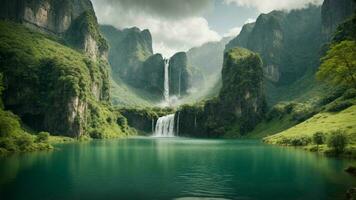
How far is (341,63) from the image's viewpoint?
49969mm

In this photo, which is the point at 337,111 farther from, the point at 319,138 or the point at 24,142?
the point at 24,142

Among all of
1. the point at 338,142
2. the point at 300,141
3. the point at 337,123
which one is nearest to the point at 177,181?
the point at 338,142

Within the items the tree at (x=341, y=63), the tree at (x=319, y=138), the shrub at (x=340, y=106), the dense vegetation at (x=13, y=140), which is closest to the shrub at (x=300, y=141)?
the tree at (x=319, y=138)

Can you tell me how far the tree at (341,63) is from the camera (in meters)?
48.7

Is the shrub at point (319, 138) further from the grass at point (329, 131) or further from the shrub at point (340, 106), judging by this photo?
the shrub at point (340, 106)

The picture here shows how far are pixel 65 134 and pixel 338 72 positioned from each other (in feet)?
436

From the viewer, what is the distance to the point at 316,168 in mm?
52219

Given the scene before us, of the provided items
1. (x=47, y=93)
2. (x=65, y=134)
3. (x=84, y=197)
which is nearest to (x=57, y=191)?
(x=84, y=197)

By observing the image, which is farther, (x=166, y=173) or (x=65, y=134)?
(x=65, y=134)

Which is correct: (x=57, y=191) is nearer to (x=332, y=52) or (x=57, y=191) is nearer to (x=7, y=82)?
(x=332, y=52)

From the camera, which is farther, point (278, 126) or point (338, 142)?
point (278, 126)

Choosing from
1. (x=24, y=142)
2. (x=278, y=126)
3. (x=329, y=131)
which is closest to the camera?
(x=24, y=142)

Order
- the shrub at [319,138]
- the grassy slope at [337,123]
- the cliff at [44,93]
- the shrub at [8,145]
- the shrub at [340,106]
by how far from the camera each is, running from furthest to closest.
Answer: the cliff at [44,93] → the shrub at [340,106] → the shrub at [319,138] → the grassy slope at [337,123] → the shrub at [8,145]

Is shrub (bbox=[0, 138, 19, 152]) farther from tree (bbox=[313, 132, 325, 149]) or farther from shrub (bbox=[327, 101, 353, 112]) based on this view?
shrub (bbox=[327, 101, 353, 112])
